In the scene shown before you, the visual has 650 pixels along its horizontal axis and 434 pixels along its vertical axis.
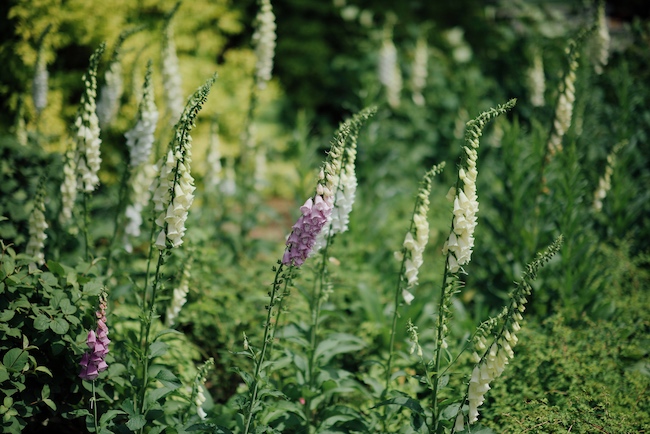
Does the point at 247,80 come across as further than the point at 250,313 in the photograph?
Yes

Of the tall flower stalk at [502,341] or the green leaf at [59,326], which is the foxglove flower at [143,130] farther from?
the tall flower stalk at [502,341]

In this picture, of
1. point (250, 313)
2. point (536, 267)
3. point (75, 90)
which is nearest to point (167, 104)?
point (250, 313)

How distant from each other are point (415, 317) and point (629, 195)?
2.16 metres

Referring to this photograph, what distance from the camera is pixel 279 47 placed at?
26.8 feet

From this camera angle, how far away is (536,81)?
6.08 meters

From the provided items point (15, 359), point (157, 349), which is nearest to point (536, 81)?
point (157, 349)

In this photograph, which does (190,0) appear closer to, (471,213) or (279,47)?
(279,47)

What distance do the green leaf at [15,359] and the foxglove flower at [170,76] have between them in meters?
2.22

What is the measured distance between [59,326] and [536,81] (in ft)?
17.7

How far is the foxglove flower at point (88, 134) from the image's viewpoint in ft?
10.1

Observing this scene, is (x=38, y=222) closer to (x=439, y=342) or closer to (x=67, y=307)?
(x=67, y=307)

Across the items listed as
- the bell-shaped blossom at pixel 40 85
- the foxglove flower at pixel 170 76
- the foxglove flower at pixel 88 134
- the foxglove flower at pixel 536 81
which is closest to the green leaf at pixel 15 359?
the foxglove flower at pixel 88 134

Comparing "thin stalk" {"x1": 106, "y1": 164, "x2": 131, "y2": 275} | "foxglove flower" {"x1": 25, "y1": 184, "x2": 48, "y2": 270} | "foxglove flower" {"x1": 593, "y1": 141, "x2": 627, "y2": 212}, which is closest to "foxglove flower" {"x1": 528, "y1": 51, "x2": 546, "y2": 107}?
"foxglove flower" {"x1": 593, "y1": 141, "x2": 627, "y2": 212}

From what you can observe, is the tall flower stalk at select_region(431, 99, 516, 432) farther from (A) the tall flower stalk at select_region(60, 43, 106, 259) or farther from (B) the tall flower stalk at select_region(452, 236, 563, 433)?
(A) the tall flower stalk at select_region(60, 43, 106, 259)
